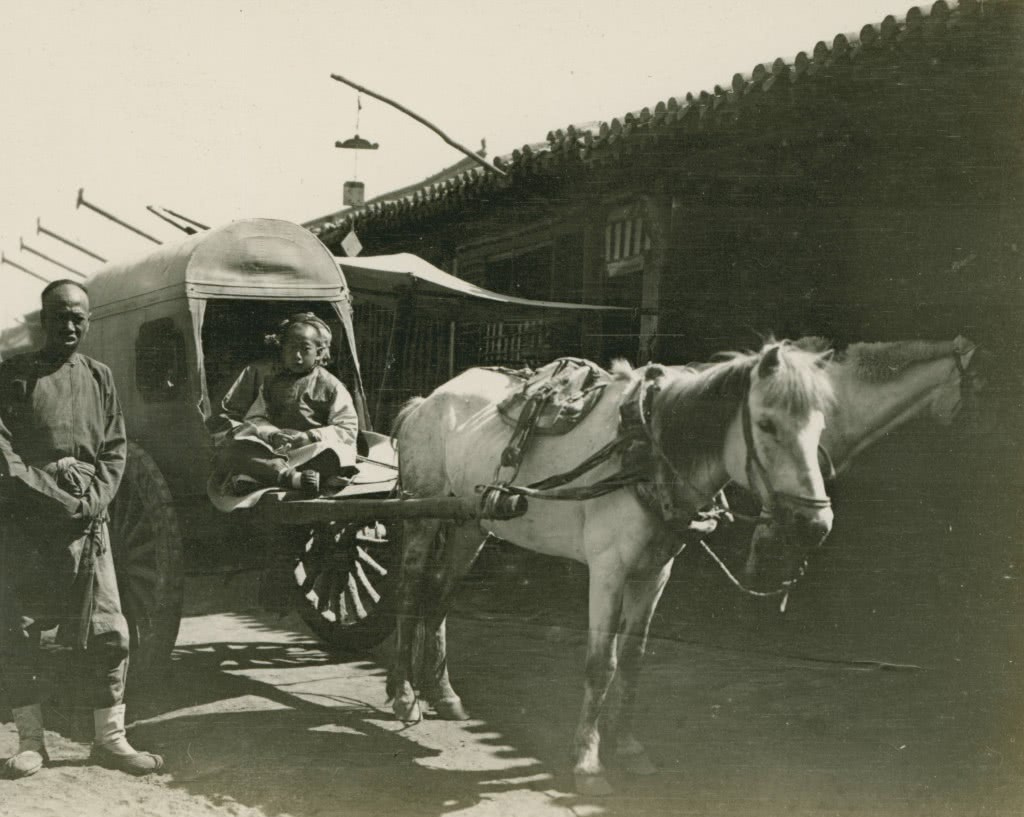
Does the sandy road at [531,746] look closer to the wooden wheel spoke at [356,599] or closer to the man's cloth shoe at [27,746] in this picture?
the man's cloth shoe at [27,746]

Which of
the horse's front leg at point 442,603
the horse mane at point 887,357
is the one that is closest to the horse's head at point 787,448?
the horse mane at point 887,357

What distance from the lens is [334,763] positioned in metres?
4.25

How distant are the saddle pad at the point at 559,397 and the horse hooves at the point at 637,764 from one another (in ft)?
4.58

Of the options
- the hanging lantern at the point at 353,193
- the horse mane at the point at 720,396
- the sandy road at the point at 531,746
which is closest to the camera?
the horse mane at the point at 720,396

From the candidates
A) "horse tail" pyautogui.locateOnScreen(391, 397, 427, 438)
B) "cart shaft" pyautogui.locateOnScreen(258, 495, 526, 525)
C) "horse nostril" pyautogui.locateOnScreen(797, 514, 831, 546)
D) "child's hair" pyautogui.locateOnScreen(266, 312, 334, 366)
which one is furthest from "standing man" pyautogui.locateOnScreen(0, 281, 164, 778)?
"horse nostril" pyautogui.locateOnScreen(797, 514, 831, 546)

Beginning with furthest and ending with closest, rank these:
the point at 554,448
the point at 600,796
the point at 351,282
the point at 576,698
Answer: the point at 351,282
the point at 576,698
the point at 554,448
the point at 600,796

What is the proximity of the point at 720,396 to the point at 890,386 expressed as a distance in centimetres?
129

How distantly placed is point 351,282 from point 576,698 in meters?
4.11

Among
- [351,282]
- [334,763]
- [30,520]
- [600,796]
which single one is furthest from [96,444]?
[351,282]

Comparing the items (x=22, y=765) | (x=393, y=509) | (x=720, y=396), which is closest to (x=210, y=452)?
(x=393, y=509)

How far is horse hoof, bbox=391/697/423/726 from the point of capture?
4.86 metres

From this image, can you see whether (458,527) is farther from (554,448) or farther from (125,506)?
(125,506)

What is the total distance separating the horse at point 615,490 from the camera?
11.6 ft

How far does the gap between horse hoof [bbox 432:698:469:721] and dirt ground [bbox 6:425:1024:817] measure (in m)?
0.07
